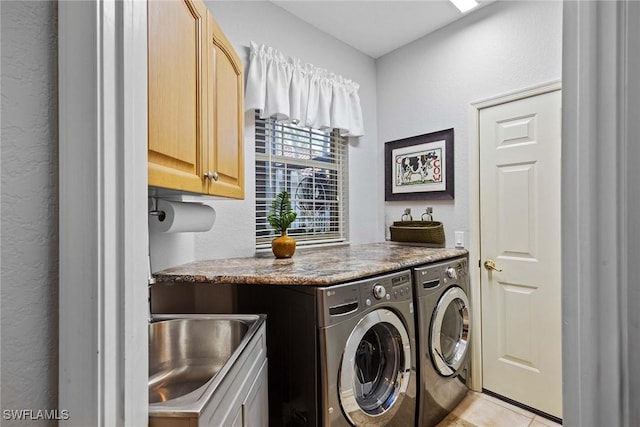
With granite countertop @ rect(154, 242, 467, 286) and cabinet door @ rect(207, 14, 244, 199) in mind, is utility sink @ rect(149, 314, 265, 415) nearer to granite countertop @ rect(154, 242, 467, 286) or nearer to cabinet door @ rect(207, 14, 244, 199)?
granite countertop @ rect(154, 242, 467, 286)

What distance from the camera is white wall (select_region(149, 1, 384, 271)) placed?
5.95ft

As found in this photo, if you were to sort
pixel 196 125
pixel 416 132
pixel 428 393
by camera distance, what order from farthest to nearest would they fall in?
pixel 416 132
pixel 428 393
pixel 196 125

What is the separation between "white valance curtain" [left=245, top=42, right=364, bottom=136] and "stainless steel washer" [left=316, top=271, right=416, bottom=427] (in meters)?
1.34

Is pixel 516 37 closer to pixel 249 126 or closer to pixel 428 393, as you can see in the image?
pixel 249 126

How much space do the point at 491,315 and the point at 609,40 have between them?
2177 mm

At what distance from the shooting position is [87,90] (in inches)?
18.1

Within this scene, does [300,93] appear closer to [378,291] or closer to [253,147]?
[253,147]

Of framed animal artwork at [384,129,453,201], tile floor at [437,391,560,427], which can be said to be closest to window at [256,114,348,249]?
framed animal artwork at [384,129,453,201]

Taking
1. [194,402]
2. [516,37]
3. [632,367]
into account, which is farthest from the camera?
[516,37]

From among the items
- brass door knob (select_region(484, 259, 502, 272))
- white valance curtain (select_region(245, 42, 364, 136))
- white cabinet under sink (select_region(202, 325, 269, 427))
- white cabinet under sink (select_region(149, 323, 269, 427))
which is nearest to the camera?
white cabinet under sink (select_region(149, 323, 269, 427))

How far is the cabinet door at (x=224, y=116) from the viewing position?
1.25 m

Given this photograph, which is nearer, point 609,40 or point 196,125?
point 609,40

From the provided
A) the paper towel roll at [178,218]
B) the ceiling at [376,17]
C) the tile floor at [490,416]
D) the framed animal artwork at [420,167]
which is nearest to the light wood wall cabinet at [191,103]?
the paper towel roll at [178,218]

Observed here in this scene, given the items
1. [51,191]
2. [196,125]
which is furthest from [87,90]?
[196,125]
